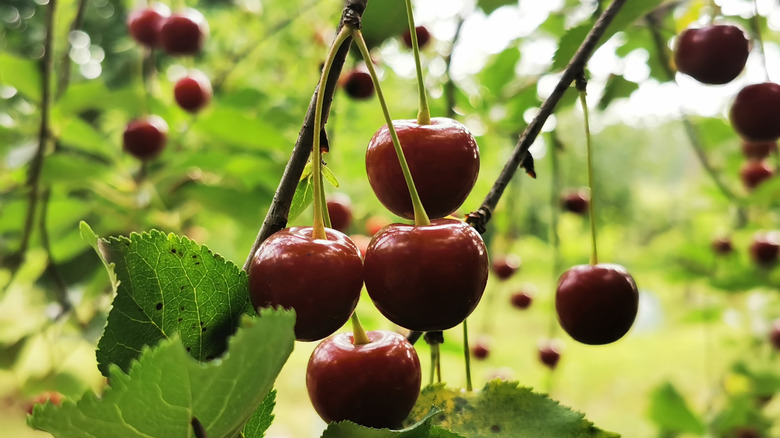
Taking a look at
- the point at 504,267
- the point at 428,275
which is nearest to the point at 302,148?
the point at 428,275

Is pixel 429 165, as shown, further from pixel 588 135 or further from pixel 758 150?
pixel 758 150

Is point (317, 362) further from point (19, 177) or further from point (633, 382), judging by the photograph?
point (633, 382)

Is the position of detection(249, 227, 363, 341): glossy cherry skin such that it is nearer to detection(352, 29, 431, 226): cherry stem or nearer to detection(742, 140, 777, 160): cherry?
detection(352, 29, 431, 226): cherry stem

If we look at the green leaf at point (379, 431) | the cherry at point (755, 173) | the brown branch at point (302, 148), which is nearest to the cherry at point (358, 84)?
the brown branch at point (302, 148)

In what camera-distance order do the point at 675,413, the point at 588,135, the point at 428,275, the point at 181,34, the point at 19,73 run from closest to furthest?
the point at 428,275
the point at 588,135
the point at 19,73
the point at 181,34
the point at 675,413

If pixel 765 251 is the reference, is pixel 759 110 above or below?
above

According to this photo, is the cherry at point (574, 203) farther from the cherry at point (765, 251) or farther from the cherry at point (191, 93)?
the cherry at point (191, 93)

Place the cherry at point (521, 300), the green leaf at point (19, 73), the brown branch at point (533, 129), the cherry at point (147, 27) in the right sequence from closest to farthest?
1. the brown branch at point (533, 129)
2. the green leaf at point (19, 73)
3. the cherry at point (147, 27)
4. the cherry at point (521, 300)
